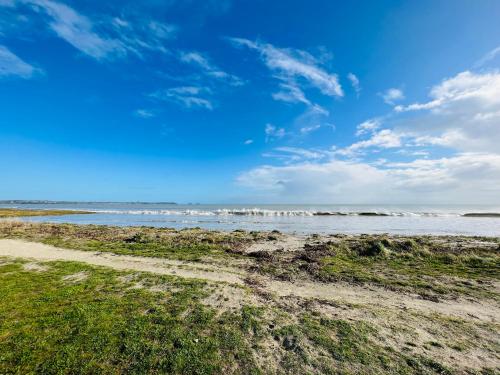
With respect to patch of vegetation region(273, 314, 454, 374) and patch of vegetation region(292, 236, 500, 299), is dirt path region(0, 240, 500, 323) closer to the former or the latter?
patch of vegetation region(292, 236, 500, 299)

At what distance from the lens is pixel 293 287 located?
41.3ft

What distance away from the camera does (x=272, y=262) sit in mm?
17797

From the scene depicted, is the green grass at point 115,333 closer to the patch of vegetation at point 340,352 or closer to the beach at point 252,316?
the beach at point 252,316

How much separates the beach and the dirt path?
8 centimetres

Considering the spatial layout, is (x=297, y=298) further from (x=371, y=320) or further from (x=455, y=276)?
(x=455, y=276)

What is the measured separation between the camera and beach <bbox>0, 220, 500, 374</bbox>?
6.46 meters

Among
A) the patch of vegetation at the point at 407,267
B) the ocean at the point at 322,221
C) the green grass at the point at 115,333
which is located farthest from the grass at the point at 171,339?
the ocean at the point at 322,221

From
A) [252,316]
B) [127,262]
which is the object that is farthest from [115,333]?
[127,262]

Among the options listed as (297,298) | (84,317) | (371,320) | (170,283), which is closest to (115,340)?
(84,317)

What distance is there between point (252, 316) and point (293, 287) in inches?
176

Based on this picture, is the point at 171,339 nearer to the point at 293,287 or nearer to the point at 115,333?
the point at 115,333

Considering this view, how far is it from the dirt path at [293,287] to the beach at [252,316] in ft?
0.27

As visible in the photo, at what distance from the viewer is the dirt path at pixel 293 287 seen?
1016cm

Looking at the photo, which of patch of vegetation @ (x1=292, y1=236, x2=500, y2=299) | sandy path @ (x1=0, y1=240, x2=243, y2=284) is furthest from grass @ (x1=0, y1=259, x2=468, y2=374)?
patch of vegetation @ (x1=292, y1=236, x2=500, y2=299)
